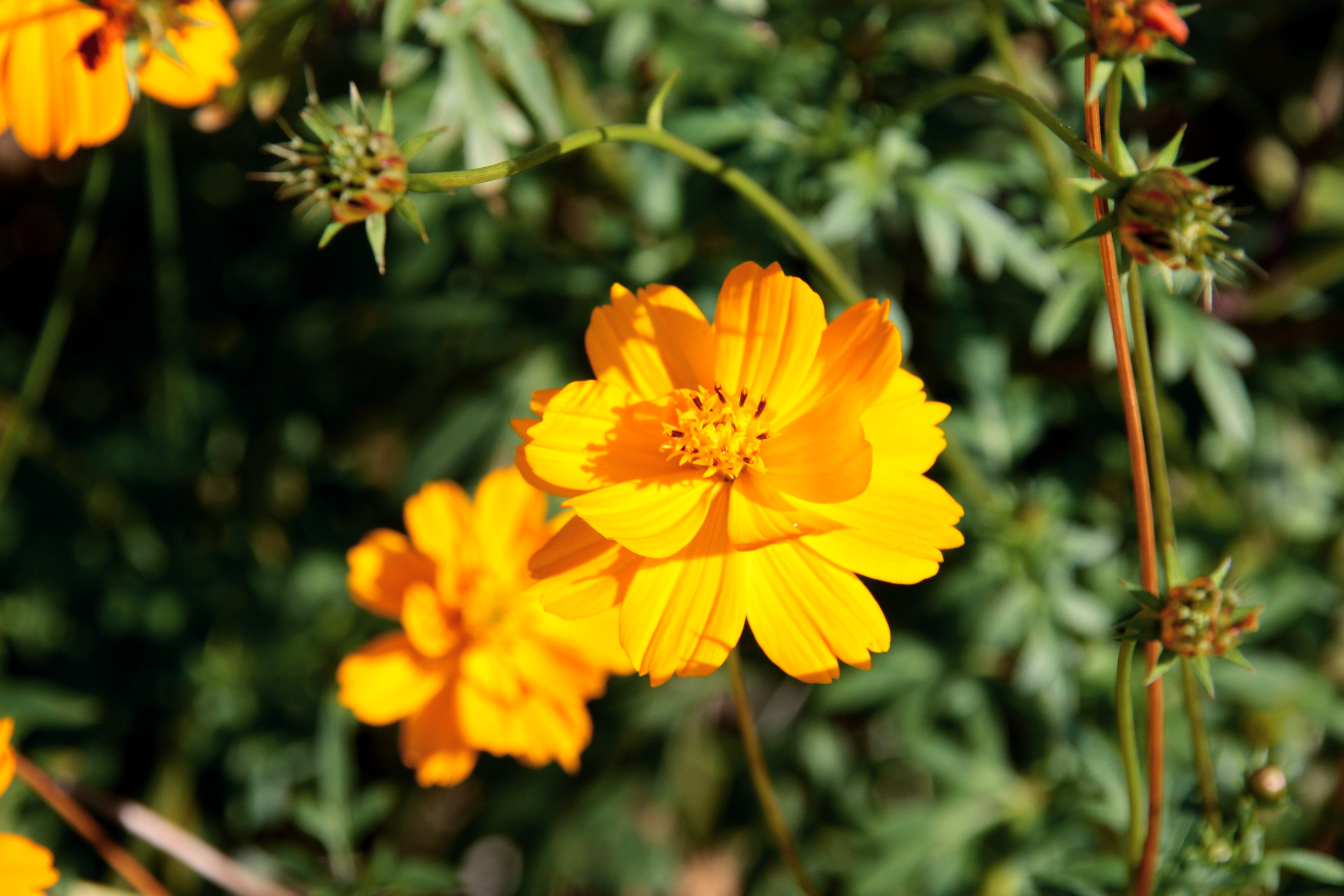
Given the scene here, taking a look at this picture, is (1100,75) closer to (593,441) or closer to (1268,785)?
(593,441)

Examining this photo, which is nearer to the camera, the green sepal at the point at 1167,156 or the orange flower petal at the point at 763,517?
the green sepal at the point at 1167,156

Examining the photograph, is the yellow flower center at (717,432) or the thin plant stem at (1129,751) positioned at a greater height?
the yellow flower center at (717,432)

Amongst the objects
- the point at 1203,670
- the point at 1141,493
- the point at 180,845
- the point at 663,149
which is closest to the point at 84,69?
the point at 663,149

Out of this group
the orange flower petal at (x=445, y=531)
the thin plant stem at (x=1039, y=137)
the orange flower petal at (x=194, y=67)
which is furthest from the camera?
the orange flower petal at (x=445, y=531)

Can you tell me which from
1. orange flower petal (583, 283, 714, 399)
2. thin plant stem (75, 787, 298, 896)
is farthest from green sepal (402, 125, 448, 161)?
thin plant stem (75, 787, 298, 896)

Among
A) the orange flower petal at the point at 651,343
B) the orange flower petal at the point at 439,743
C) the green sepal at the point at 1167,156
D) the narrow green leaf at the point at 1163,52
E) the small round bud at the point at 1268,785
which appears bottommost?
the orange flower petal at the point at 439,743

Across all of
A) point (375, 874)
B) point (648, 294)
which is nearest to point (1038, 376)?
point (648, 294)

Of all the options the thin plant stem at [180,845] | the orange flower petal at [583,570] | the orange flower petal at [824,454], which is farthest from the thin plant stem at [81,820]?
the orange flower petal at [824,454]

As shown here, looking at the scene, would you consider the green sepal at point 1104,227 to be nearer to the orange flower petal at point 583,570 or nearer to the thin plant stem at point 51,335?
the orange flower petal at point 583,570
